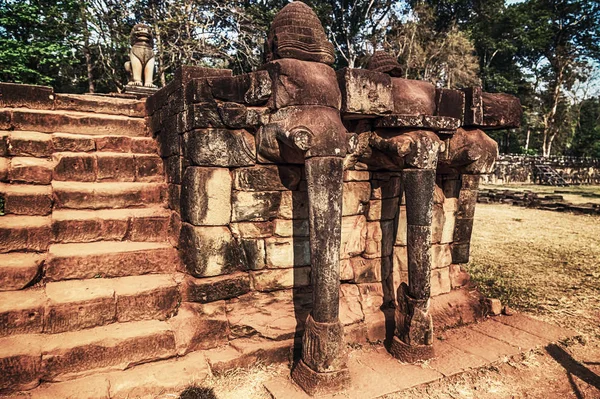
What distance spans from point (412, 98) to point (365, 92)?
0.64m

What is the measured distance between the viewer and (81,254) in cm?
325

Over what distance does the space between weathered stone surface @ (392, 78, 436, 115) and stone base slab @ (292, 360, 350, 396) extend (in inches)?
93.6

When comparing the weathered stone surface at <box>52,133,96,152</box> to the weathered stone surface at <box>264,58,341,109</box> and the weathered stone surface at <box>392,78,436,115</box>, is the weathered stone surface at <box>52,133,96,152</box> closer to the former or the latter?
the weathered stone surface at <box>264,58,341,109</box>

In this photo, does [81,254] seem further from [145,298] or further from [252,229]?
[252,229]

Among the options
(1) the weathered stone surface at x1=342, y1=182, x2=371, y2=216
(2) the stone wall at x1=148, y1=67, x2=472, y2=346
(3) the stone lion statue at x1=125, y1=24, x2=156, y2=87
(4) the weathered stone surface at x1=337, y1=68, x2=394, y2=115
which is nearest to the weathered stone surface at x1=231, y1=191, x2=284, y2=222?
(2) the stone wall at x1=148, y1=67, x2=472, y2=346

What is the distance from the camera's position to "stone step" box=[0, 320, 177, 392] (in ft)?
8.26

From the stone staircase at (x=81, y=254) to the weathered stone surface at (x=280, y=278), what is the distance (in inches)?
28.0

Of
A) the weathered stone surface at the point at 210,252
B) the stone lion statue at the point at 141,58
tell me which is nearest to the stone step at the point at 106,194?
the weathered stone surface at the point at 210,252

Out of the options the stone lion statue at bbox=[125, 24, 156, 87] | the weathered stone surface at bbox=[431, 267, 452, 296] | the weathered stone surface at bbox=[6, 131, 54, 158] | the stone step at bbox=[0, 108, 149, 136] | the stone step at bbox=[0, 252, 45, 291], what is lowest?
the weathered stone surface at bbox=[431, 267, 452, 296]

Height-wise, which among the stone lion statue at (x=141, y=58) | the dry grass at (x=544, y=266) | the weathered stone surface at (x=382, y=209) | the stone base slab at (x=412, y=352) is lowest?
the dry grass at (x=544, y=266)

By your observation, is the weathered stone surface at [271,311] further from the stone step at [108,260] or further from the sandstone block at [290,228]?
the stone step at [108,260]

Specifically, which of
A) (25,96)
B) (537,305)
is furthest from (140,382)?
(537,305)

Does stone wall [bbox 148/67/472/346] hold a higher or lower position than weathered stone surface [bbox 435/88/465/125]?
lower

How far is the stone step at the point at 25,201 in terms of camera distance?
3.53 metres
